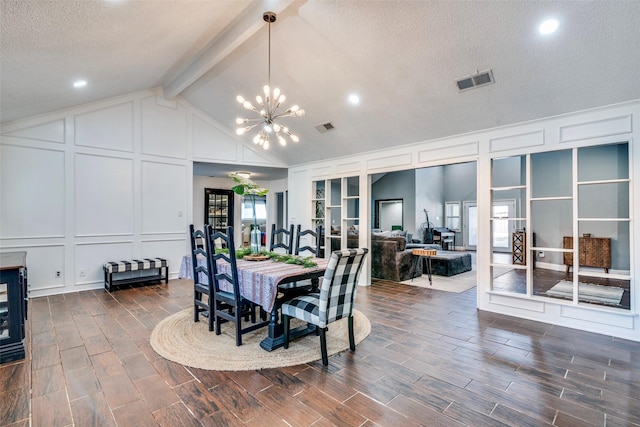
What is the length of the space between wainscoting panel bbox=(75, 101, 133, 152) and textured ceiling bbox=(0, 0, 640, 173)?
1.18ft

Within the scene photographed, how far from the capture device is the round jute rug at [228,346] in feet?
8.63

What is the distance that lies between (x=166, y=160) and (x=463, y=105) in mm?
5211

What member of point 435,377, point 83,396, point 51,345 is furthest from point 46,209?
point 435,377

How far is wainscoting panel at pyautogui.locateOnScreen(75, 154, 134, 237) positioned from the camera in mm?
5039

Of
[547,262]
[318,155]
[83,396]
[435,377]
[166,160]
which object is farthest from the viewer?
[547,262]

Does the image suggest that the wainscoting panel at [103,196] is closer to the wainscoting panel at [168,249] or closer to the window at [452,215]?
the wainscoting panel at [168,249]

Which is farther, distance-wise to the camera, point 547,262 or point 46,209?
point 547,262

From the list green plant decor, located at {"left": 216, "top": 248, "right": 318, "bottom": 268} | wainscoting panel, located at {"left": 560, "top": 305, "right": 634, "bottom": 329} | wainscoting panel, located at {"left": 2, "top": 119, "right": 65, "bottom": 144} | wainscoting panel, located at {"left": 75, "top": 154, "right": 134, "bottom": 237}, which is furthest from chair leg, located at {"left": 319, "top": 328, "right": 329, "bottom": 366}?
wainscoting panel, located at {"left": 2, "top": 119, "right": 65, "bottom": 144}

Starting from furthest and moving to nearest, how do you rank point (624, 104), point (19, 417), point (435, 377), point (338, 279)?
point (624, 104), point (338, 279), point (435, 377), point (19, 417)

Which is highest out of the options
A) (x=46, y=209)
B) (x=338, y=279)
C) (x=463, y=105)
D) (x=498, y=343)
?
(x=463, y=105)

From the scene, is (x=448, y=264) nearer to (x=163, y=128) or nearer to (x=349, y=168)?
(x=349, y=168)

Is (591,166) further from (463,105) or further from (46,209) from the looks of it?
(46,209)

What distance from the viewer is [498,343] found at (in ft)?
10.0

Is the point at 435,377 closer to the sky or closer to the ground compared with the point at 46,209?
closer to the ground
